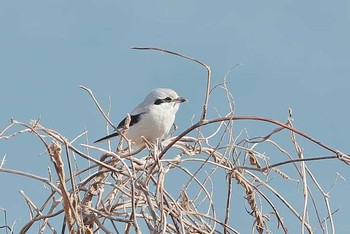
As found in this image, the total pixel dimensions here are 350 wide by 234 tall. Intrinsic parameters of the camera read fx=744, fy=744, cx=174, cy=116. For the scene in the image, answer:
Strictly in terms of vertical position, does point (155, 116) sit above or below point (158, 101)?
below

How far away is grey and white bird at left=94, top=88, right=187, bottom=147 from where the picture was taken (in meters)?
4.53

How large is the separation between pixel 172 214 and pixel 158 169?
13 cm

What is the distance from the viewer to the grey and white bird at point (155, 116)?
4532 mm

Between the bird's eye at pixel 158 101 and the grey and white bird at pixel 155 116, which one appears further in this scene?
the bird's eye at pixel 158 101

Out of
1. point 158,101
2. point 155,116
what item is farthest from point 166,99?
point 155,116

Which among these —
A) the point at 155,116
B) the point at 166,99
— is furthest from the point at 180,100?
the point at 155,116

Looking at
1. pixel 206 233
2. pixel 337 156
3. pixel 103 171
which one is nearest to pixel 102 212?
pixel 103 171

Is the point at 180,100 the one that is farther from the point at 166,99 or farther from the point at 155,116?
the point at 155,116

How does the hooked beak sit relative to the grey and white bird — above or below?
above

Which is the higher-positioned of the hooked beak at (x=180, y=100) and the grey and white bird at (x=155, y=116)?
the hooked beak at (x=180, y=100)

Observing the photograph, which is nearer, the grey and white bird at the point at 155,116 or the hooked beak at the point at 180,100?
the grey and white bird at the point at 155,116

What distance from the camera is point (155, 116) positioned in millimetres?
4574

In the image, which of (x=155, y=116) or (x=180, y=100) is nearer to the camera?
(x=155, y=116)

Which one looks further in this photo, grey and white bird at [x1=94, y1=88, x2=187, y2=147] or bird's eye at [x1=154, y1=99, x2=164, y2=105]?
bird's eye at [x1=154, y1=99, x2=164, y2=105]
